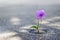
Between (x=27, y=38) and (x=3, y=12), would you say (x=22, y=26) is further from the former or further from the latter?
(x=3, y=12)

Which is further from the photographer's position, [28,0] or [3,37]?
[28,0]

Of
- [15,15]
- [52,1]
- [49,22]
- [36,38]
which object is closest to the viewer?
[36,38]

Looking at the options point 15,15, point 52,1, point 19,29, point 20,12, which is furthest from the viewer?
point 52,1

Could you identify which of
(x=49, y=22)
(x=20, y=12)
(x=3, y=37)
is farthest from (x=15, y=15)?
(x=3, y=37)

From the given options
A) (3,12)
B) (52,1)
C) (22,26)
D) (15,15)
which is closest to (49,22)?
(22,26)

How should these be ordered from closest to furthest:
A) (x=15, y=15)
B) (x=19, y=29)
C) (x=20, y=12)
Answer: (x=19, y=29) → (x=15, y=15) → (x=20, y=12)

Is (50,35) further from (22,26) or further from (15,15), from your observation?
(15,15)
